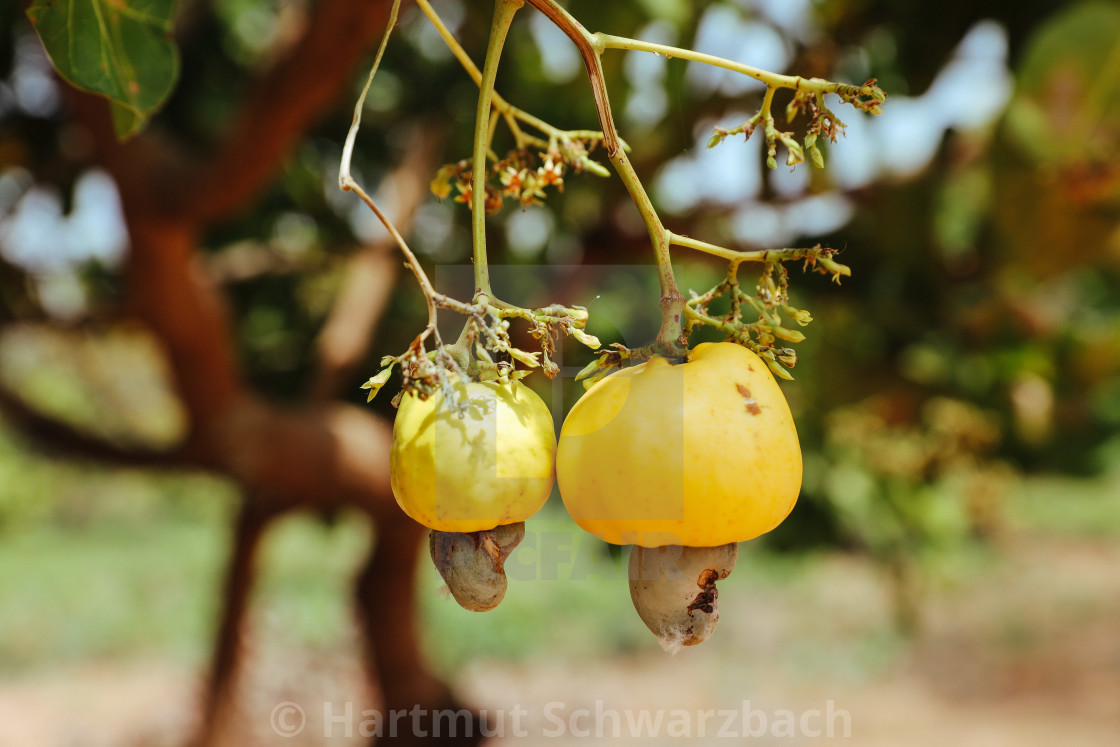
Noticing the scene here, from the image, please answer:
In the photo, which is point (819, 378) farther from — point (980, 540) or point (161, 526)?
point (161, 526)

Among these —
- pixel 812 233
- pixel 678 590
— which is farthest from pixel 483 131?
Answer: pixel 812 233

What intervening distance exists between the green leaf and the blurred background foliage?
72cm

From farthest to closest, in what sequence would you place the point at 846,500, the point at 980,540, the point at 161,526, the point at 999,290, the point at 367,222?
the point at 161,526 → the point at 980,540 → the point at 846,500 → the point at 367,222 → the point at 999,290

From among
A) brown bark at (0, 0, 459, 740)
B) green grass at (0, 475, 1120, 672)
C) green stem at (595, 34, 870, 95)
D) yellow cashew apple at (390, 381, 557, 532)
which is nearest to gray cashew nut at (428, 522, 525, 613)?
yellow cashew apple at (390, 381, 557, 532)

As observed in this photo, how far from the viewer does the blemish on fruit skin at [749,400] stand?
562mm

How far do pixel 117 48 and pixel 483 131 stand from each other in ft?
1.56

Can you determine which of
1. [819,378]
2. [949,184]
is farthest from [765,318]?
[819,378]

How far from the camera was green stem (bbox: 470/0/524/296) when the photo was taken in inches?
21.8

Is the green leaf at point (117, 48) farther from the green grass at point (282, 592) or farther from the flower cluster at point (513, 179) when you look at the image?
the green grass at point (282, 592)

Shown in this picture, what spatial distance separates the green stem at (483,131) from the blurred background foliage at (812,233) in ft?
2.67

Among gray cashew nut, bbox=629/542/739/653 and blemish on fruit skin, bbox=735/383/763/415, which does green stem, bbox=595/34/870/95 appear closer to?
blemish on fruit skin, bbox=735/383/763/415

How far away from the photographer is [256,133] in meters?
1.87

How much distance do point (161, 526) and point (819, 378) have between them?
10.8 m

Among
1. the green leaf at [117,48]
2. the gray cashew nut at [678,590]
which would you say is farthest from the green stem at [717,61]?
the green leaf at [117,48]
